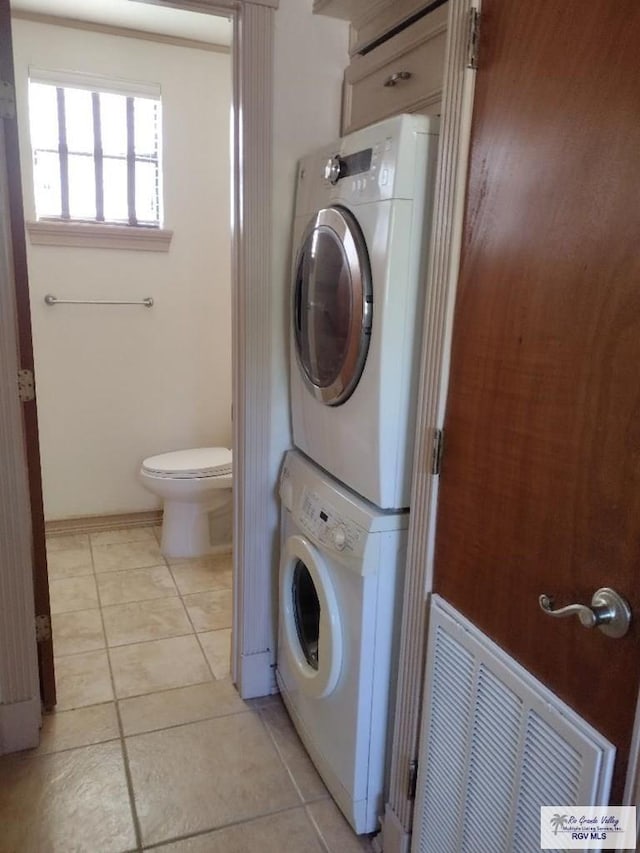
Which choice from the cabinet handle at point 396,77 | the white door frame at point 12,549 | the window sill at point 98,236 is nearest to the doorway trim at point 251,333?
the cabinet handle at point 396,77

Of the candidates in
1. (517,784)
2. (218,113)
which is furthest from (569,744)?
(218,113)

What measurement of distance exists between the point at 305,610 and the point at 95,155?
2427 mm

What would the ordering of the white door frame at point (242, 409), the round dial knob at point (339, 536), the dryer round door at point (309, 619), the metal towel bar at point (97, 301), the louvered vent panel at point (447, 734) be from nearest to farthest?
the louvered vent panel at point (447, 734) < the round dial knob at point (339, 536) < the dryer round door at point (309, 619) < the white door frame at point (242, 409) < the metal towel bar at point (97, 301)

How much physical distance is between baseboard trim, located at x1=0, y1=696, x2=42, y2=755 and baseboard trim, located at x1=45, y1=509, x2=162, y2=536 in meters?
1.52

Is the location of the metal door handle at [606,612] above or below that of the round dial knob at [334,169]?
below

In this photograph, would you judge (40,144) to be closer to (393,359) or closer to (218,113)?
(218,113)

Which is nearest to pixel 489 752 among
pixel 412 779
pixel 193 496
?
pixel 412 779

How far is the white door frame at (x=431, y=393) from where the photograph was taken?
1.15 m

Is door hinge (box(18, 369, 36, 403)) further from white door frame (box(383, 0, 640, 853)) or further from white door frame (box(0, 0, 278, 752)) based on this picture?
white door frame (box(383, 0, 640, 853))

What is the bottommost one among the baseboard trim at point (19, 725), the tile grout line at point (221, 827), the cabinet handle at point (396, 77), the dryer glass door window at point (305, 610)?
the tile grout line at point (221, 827)

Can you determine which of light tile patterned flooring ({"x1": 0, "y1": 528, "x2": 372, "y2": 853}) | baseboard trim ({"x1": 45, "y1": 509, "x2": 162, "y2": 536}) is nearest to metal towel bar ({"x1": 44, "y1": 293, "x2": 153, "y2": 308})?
baseboard trim ({"x1": 45, "y1": 509, "x2": 162, "y2": 536})

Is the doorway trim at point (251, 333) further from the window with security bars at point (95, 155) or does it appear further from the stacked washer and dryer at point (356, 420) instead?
the window with security bars at point (95, 155)

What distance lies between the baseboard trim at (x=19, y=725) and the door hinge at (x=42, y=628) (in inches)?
6.4

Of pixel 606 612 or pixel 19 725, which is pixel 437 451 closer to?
pixel 606 612
